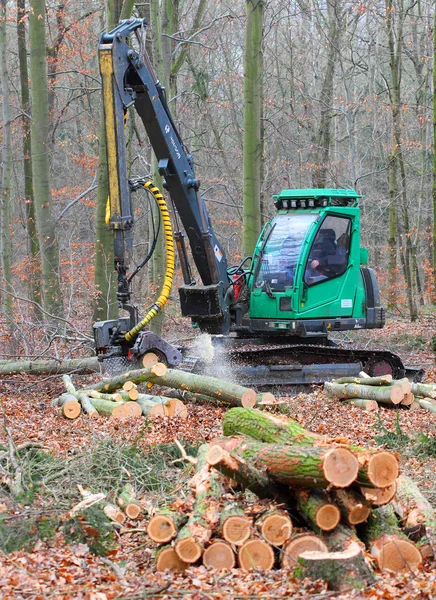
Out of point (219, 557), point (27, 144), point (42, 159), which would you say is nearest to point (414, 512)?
point (219, 557)

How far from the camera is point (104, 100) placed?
354 inches

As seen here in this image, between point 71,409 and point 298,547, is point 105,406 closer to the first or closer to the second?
point 71,409

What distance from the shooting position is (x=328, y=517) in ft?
15.0

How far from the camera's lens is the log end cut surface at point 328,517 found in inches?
180

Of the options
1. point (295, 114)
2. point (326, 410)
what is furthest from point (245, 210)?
point (295, 114)

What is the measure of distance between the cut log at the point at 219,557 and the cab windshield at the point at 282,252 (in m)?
6.72

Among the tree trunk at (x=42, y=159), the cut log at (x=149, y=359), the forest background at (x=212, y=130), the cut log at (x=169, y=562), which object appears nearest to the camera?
the cut log at (x=169, y=562)

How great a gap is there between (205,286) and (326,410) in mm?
2980

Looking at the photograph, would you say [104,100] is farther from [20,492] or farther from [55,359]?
[20,492]

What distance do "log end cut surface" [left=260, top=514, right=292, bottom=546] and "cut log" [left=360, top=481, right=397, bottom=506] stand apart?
52 centimetres

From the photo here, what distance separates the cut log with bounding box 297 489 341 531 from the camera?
4.57m

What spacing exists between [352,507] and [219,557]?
2.96 feet

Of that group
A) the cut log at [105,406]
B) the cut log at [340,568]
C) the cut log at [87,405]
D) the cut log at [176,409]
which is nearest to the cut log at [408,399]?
the cut log at [176,409]

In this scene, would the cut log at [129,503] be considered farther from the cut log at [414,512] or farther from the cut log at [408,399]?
the cut log at [408,399]
